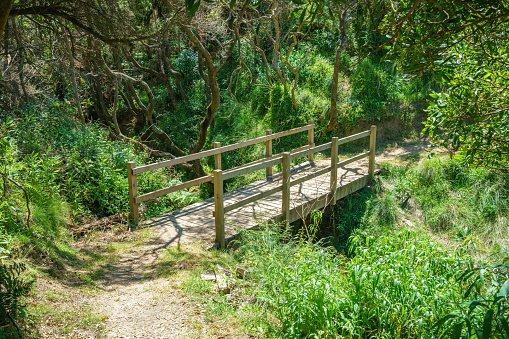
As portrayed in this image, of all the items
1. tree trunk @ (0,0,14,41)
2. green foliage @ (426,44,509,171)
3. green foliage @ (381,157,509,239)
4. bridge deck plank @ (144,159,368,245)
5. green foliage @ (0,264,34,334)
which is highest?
tree trunk @ (0,0,14,41)

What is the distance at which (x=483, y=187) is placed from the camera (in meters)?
9.13

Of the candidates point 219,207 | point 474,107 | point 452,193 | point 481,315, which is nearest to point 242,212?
point 219,207

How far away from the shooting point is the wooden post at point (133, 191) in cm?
644

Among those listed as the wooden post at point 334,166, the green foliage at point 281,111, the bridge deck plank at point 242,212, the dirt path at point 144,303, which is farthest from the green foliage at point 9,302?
the green foliage at point 281,111

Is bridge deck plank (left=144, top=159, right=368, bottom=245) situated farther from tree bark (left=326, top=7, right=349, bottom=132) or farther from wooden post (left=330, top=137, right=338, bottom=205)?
tree bark (left=326, top=7, right=349, bottom=132)

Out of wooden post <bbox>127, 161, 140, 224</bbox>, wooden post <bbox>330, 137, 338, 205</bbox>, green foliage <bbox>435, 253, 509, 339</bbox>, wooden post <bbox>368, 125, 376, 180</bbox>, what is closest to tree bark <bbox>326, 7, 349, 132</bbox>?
wooden post <bbox>368, 125, 376, 180</bbox>

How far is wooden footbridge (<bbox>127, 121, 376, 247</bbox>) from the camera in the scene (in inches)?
245

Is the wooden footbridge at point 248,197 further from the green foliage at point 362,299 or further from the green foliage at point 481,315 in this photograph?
the green foliage at point 481,315

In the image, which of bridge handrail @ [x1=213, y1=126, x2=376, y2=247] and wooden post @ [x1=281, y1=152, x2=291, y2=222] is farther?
wooden post @ [x1=281, y1=152, x2=291, y2=222]

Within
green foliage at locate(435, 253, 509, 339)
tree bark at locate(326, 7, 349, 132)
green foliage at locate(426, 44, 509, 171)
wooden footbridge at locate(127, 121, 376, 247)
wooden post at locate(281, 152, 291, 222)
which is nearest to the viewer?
green foliage at locate(435, 253, 509, 339)

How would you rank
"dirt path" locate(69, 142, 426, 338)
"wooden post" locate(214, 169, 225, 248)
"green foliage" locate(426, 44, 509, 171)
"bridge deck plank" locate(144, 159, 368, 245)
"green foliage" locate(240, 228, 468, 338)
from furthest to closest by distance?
1. "bridge deck plank" locate(144, 159, 368, 245)
2. "wooden post" locate(214, 169, 225, 248)
3. "green foliage" locate(426, 44, 509, 171)
4. "dirt path" locate(69, 142, 426, 338)
5. "green foliage" locate(240, 228, 468, 338)

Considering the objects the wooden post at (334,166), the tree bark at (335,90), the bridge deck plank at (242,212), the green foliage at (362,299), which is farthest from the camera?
the tree bark at (335,90)

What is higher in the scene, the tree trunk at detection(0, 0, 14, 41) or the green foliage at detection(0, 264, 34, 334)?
the tree trunk at detection(0, 0, 14, 41)

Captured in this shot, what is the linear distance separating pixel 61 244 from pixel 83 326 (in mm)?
2048
